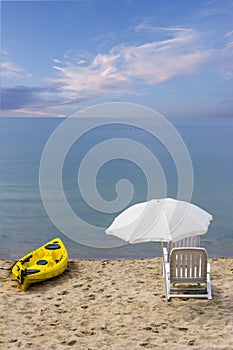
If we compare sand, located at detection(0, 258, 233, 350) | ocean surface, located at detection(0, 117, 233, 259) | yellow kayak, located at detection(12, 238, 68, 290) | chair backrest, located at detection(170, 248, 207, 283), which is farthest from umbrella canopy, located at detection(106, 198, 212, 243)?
ocean surface, located at detection(0, 117, 233, 259)

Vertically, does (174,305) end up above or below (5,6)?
below

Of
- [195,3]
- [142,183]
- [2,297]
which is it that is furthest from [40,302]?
[195,3]

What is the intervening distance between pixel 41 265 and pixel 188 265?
2.47 meters

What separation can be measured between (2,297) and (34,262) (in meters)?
1.27

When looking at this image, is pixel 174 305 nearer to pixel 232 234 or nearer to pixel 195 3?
pixel 232 234

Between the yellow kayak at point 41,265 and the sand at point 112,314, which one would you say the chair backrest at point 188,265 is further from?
the yellow kayak at point 41,265

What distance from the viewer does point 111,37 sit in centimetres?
4994

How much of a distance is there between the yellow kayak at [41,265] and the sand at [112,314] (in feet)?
0.41

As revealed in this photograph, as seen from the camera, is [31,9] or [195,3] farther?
[195,3]

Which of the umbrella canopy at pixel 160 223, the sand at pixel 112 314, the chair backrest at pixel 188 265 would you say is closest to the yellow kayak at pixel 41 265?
the sand at pixel 112 314

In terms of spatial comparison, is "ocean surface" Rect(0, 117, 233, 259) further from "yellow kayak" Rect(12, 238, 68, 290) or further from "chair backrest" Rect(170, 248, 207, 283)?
"chair backrest" Rect(170, 248, 207, 283)

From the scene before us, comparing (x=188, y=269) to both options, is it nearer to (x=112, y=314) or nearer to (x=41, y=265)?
Result: (x=112, y=314)

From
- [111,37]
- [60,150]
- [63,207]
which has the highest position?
[111,37]

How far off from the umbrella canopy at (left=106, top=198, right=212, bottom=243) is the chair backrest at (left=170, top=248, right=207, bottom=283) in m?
0.24
